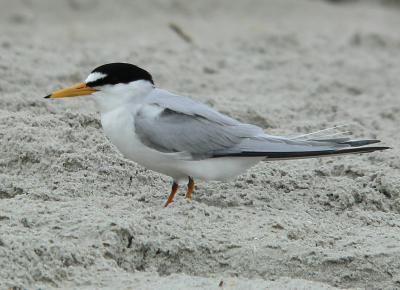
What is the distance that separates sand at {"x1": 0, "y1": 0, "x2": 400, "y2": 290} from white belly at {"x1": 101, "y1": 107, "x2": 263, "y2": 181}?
158mm

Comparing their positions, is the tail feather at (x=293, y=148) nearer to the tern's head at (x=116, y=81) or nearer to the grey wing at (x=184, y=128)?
the grey wing at (x=184, y=128)

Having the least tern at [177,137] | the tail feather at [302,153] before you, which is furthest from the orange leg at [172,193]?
the tail feather at [302,153]

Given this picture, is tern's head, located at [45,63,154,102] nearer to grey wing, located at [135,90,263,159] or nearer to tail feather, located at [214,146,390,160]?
grey wing, located at [135,90,263,159]

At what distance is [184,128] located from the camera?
4012 millimetres

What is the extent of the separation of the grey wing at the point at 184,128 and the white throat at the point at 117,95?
0.07 metres

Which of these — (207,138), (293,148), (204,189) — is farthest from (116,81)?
(293,148)

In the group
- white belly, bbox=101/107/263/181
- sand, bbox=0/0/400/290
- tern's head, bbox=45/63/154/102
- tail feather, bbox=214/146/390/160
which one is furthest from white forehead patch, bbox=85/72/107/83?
tail feather, bbox=214/146/390/160

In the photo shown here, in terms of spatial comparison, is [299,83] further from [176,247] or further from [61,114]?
[176,247]

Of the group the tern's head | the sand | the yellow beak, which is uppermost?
the tern's head

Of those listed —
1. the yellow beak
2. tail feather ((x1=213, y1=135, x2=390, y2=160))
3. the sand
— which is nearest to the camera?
the sand

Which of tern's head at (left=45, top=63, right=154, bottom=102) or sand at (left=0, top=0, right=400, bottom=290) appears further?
tern's head at (left=45, top=63, right=154, bottom=102)

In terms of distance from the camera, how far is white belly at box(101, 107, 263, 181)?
153 inches

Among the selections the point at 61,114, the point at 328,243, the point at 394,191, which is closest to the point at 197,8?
the point at 61,114

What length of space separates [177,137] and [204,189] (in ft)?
1.47
